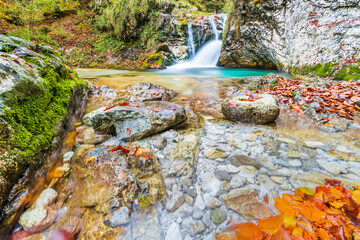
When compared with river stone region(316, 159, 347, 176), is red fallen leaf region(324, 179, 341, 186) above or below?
above

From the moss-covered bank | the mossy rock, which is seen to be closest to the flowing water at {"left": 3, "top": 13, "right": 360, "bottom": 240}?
the moss-covered bank

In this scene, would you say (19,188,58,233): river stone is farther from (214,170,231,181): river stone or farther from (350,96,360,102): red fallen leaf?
(350,96,360,102): red fallen leaf

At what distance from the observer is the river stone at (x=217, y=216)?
1336mm

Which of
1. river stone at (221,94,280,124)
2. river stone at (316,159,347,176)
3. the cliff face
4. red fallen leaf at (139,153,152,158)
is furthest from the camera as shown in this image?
the cliff face

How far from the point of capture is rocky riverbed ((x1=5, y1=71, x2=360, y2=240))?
4.31 feet

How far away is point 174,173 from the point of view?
1.85 meters

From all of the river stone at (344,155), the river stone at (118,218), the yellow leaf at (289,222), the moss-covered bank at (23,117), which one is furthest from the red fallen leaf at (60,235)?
the river stone at (344,155)

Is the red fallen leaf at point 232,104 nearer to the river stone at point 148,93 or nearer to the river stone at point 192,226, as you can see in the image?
the river stone at point 148,93

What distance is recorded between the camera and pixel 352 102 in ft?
10.4

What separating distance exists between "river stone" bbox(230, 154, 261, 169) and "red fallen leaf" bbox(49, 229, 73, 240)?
5.88ft

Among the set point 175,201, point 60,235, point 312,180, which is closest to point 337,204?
point 312,180

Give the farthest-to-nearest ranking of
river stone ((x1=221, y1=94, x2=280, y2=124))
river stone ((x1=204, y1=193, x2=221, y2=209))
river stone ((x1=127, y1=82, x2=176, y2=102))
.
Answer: river stone ((x1=127, y1=82, x2=176, y2=102)), river stone ((x1=221, y1=94, x2=280, y2=124)), river stone ((x1=204, y1=193, x2=221, y2=209))

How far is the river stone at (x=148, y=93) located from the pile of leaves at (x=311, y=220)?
3.68 metres

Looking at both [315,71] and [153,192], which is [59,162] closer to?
[153,192]
